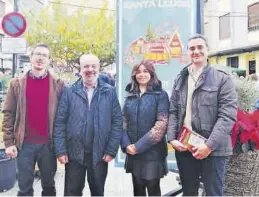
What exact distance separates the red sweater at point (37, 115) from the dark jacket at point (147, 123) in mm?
732

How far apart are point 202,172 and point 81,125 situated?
1.11 meters

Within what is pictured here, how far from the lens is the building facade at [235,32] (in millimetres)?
26125

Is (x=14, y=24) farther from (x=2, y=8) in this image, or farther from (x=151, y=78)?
(x=2, y=8)

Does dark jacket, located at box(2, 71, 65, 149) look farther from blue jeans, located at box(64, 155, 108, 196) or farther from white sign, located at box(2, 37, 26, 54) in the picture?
white sign, located at box(2, 37, 26, 54)

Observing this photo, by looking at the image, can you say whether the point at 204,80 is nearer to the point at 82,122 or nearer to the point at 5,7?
the point at 82,122

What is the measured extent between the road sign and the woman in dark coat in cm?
399

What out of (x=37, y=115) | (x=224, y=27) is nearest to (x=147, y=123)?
(x=37, y=115)

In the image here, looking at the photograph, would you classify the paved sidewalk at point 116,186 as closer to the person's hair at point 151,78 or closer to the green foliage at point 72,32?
the person's hair at point 151,78

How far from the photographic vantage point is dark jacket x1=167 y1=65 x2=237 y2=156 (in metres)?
3.13

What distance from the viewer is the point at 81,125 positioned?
344 cm

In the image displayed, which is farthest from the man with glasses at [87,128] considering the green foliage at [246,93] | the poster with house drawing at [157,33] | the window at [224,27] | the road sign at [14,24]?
the window at [224,27]

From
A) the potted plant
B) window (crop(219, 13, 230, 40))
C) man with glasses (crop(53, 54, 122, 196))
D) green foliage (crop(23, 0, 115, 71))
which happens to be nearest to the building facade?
window (crop(219, 13, 230, 40))

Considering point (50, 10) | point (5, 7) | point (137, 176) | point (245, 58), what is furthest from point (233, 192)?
point (5, 7)

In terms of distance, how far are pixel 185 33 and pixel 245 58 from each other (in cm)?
2284
